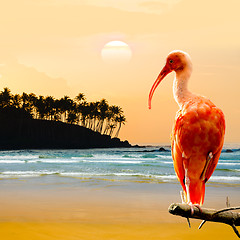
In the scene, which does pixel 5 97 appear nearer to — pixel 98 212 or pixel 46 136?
pixel 46 136

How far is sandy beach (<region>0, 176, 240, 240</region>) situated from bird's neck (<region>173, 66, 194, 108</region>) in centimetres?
491

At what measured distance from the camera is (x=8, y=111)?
267ft

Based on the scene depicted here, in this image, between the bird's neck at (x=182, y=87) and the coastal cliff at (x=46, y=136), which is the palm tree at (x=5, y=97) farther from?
the bird's neck at (x=182, y=87)

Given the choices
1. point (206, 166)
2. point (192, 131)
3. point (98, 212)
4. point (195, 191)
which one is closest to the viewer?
point (192, 131)

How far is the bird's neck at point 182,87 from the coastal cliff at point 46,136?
254 feet

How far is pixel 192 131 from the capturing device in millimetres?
3381

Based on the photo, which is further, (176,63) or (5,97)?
(5,97)

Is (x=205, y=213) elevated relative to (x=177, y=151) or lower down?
lower down

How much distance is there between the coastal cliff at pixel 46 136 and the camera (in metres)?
81.0

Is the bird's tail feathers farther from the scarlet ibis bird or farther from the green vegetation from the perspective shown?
the green vegetation

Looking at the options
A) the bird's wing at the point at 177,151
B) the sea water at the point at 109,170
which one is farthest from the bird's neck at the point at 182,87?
the sea water at the point at 109,170

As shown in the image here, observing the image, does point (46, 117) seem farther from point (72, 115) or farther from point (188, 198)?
point (188, 198)

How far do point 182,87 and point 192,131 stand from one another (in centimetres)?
36

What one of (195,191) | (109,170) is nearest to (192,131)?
(195,191)
